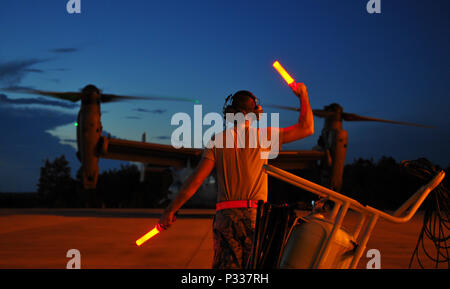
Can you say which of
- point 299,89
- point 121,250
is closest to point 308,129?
point 299,89

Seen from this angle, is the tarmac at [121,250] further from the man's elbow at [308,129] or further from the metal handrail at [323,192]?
the metal handrail at [323,192]

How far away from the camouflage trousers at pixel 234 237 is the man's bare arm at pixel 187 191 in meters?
0.25

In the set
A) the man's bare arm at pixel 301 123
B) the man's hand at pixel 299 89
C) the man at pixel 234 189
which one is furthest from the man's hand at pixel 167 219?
the man's hand at pixel 299 89

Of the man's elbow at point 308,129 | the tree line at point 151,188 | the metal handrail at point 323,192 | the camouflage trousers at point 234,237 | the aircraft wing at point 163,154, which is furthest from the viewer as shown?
the tree line at point 151,188

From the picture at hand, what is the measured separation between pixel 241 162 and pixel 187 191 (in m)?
0.36

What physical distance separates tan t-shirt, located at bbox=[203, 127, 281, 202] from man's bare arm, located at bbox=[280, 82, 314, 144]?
11 centimetres

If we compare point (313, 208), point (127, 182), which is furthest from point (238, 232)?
point (127, 182)

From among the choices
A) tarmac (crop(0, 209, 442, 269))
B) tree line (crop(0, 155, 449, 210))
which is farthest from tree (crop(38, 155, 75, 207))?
tarmac (crop(0, 209, 442, 269))

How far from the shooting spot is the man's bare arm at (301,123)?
2.22m

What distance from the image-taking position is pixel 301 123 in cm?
235

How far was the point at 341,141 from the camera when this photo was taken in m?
19.5

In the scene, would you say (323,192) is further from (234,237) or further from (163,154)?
(163,154)

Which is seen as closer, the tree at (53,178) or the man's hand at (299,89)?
the man's hand at (299,89)
